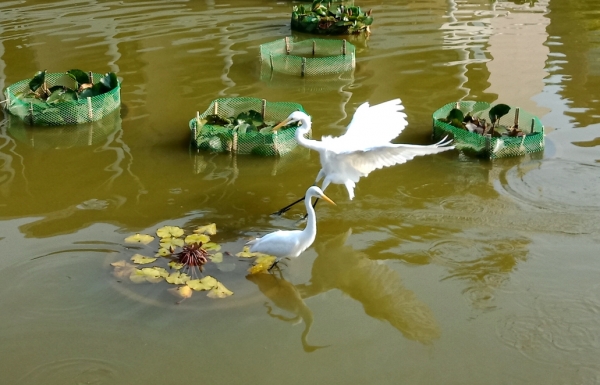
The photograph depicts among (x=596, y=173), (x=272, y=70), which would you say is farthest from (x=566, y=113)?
(x=272, y=70)

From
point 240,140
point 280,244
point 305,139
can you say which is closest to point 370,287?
point 280,244

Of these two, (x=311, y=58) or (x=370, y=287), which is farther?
(x=311, y=58)

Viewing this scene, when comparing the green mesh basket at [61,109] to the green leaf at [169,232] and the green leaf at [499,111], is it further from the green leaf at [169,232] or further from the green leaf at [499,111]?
the green leaf at [499,111]

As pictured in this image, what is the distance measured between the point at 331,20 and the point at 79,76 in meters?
5.21

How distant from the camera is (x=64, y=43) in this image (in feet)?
39.6

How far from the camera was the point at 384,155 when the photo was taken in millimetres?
6102

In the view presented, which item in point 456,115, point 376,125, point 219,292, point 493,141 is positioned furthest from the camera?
point 456,115

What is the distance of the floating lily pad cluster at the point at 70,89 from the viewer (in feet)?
29.2

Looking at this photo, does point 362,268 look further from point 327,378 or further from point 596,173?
point 596,173

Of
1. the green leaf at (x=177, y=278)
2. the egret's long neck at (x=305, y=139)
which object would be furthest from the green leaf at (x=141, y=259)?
the egret's long neck at (x=305, y=139)

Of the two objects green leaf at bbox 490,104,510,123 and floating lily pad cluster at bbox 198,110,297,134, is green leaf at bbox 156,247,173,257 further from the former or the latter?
green leaf at bbox 490,104,510,123

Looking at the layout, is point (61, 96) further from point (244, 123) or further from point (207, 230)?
point (207, 230)

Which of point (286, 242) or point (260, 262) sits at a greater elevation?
point (286, 242)

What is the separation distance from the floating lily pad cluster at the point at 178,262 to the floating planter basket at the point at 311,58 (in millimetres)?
4806
